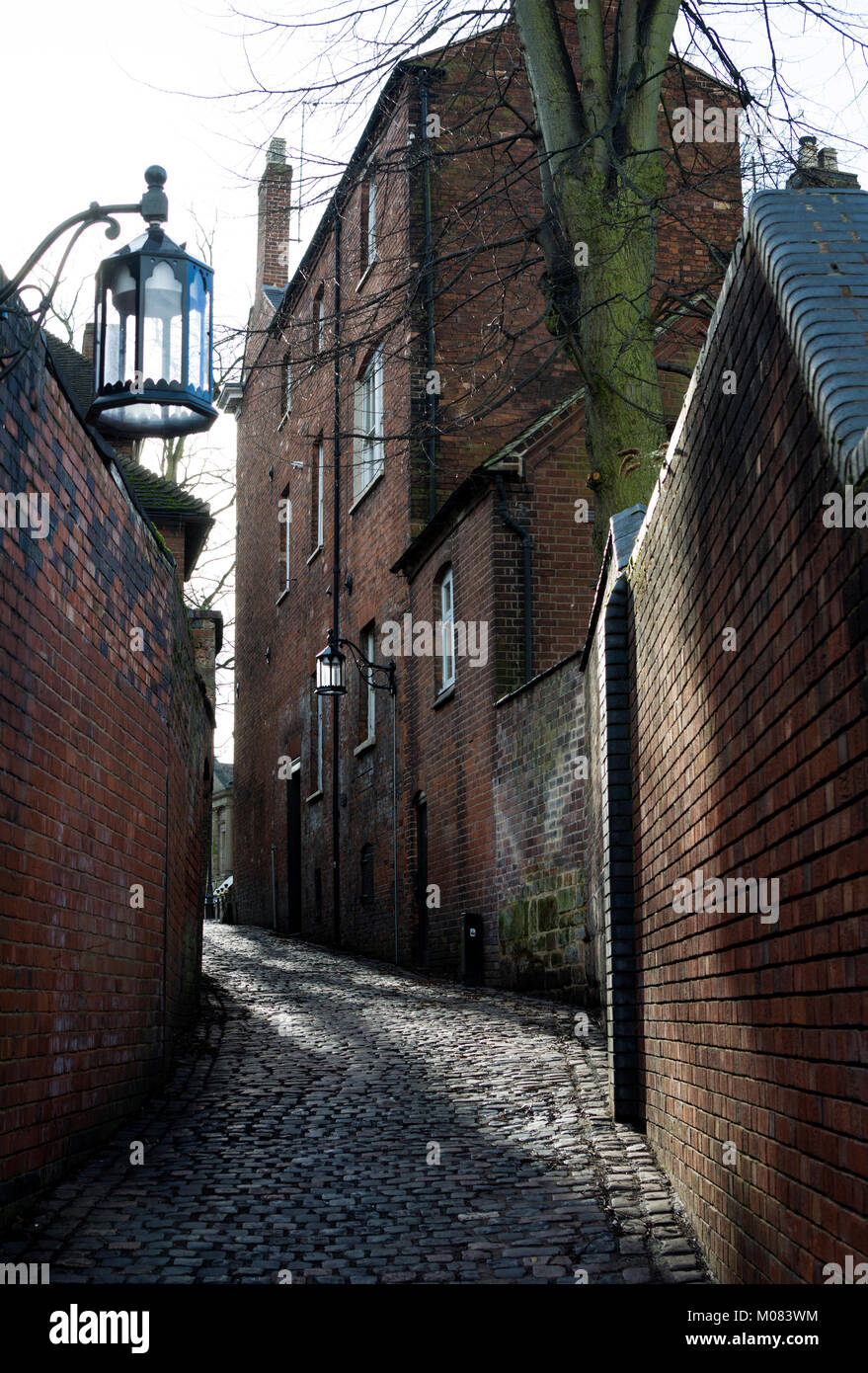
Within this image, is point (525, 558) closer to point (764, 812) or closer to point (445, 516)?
point (445, 516)

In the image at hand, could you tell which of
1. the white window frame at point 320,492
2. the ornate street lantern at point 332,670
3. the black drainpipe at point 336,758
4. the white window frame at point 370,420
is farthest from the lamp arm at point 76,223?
the white window frame at point 320,492

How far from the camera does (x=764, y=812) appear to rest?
11.9 ft

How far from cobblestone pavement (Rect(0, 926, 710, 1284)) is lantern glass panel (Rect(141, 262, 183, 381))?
124 inches

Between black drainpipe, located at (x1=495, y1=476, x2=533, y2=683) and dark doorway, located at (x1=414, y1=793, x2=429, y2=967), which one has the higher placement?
black drainpipe, located at (x1=495, y1=476, x2=533, y2=683)

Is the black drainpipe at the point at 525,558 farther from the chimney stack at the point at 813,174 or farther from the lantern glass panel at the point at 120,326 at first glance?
the lantern glass panel at the point at 120,326

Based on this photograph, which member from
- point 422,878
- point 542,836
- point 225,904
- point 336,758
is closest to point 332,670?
point 422,878

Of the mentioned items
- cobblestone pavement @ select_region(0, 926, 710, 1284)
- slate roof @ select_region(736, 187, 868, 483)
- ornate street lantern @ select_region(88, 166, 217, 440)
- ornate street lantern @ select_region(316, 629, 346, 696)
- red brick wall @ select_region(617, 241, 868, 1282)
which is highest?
ornate street lantern @ select_region(316, 629, 346, 696)

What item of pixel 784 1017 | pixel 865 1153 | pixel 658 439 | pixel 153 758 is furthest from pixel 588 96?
pixel 865 1153

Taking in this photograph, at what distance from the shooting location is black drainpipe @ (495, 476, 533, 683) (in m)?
15.3

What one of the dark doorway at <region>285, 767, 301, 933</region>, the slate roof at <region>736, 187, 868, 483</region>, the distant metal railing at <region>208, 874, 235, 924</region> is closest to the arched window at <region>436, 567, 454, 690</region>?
the dark doorway at <region>285, 767, 301, 933</region>

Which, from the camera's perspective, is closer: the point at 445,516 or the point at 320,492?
the point at 445,516

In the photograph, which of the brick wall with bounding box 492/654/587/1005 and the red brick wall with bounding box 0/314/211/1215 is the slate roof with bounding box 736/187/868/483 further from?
the brick wall with bounding box 492/654/587/1005

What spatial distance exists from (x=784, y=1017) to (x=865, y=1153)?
76 cm

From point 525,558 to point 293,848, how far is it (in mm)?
13543
